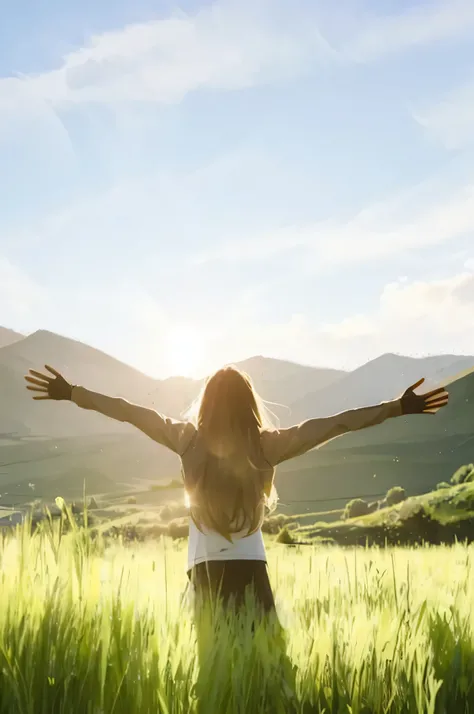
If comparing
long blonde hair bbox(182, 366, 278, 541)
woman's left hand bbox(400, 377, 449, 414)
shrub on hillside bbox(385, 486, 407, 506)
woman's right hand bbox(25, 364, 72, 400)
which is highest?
woman's right hand bbox(25, 364, 72, 400)

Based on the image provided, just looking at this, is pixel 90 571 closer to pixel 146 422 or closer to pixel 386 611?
pixel 386 611

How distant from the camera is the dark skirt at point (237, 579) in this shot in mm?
4223

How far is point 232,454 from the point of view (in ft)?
14.9

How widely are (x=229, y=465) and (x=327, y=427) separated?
67 centimetres

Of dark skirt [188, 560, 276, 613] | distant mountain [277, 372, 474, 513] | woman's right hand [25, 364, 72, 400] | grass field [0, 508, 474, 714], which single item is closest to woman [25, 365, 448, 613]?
dark skirt [188, 560, 276, 613]

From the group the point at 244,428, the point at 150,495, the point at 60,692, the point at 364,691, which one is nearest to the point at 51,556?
the point at 60,692

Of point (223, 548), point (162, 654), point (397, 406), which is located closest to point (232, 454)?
point (223, 548)

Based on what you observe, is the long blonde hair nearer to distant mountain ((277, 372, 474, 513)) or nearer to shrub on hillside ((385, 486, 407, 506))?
shrub on hillside ((385, 486, 407, 506))

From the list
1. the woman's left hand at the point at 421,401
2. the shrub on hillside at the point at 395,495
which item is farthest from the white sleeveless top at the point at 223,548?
the shrub on hillside at the point at 395,495

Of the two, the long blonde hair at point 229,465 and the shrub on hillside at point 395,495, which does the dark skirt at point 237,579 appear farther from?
the shrub on hillside at point 395,495

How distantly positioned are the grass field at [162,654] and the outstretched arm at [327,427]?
1.42 meters

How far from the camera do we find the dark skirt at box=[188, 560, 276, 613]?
166 inches

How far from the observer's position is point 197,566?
A: 4.37 meters

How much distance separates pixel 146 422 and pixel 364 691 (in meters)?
2.36
